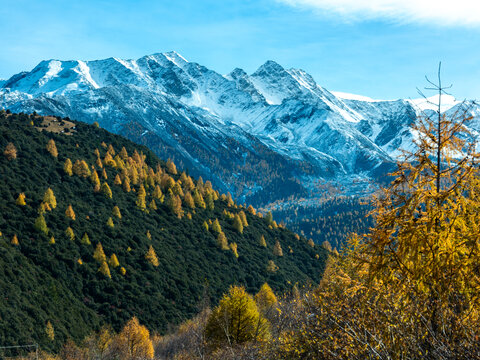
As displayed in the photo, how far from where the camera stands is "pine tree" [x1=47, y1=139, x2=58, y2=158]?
397 feet

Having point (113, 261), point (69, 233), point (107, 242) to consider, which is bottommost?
point (113, 261)

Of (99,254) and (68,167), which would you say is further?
(68,167)

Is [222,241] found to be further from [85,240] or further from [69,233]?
[69,233]

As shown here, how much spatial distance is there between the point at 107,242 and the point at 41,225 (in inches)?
650

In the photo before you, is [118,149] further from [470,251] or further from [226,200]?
[470,251]

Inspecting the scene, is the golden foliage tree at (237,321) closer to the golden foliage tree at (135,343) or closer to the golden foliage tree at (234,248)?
the golden foliage tree at (135,343)

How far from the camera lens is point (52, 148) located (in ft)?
400

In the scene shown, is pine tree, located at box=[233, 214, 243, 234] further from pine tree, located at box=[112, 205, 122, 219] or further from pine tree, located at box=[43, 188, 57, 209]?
pine tree, located at box=[43, 188, 57, 209]

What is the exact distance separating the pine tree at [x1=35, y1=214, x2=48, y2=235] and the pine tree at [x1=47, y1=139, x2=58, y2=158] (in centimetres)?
3936

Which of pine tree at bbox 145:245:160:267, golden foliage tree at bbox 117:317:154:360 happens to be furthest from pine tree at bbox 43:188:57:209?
golden foliage tree at bbox 117:317:154:360

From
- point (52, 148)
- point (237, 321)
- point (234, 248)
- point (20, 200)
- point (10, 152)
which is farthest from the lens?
point (52, 148)

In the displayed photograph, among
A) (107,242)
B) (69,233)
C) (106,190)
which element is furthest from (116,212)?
(69,233)

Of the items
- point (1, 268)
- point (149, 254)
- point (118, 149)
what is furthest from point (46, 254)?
point (118, 149)

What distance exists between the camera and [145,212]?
121 m
